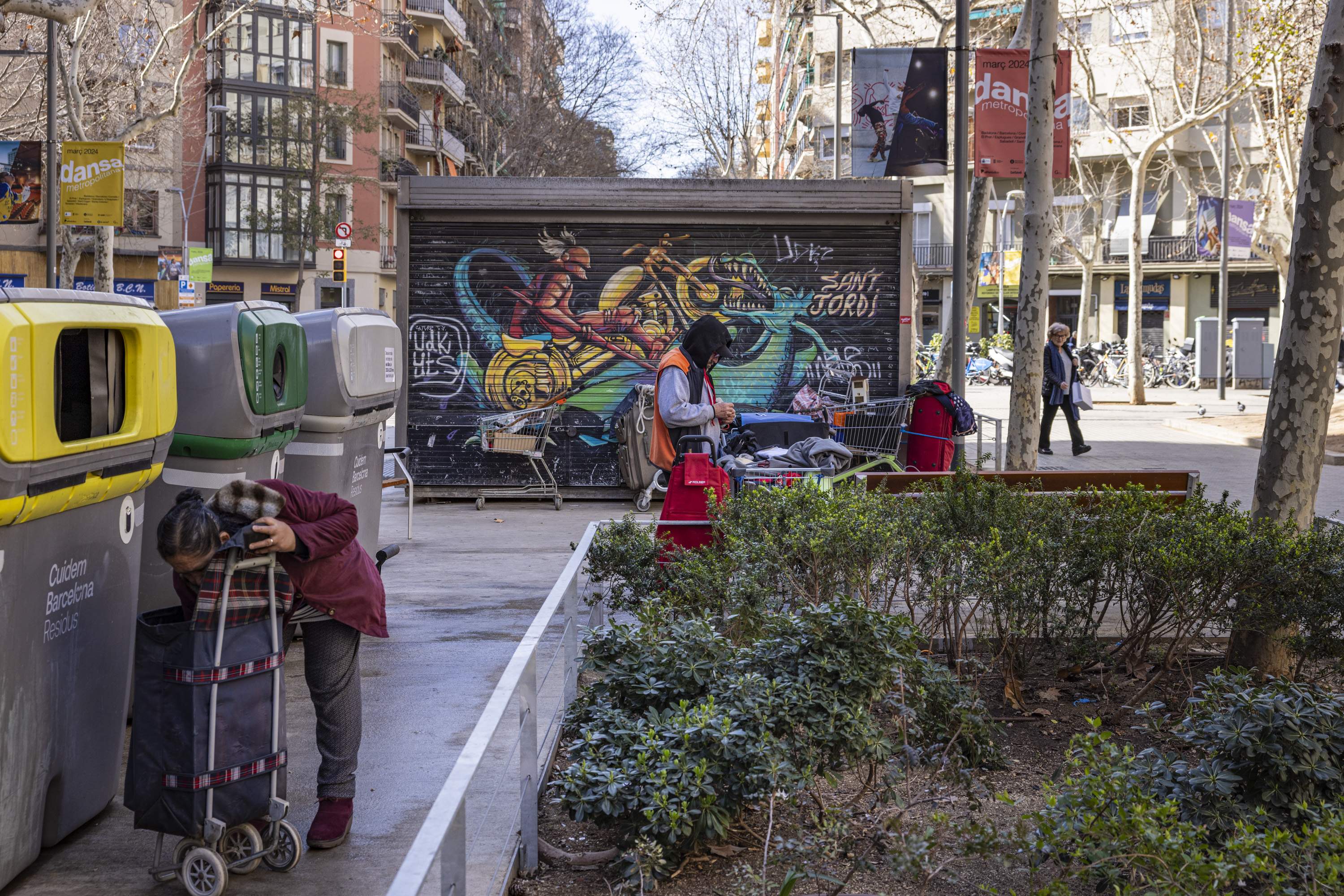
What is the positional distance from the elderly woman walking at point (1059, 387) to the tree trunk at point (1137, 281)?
12626mm

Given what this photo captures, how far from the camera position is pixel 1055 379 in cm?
1870

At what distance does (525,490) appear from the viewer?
1386cm

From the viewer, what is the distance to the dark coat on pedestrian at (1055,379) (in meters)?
18.6

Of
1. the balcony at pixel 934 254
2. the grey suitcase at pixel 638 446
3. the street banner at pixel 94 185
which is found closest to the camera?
the grey suitcase at pixel 638 446

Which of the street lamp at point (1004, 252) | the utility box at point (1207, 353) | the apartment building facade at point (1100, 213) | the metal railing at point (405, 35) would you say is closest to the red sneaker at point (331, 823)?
the utility box at point (1207, 353)

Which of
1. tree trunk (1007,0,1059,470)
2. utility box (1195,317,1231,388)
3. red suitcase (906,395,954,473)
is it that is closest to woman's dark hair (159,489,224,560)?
red suitcase (906,395,954,473)

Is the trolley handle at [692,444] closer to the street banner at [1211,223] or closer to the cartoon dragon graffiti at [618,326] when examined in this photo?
the cartoon dragon graffiti at [618,326]

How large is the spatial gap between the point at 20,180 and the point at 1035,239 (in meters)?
20.6

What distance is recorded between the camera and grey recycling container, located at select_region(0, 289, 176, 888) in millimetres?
3828

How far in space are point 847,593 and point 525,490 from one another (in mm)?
8702

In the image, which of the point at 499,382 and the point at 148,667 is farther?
the point at 499,382

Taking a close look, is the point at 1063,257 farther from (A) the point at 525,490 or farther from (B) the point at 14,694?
(B) the point at 14,694

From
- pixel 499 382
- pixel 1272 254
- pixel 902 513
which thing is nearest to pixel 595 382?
pixel 499 382

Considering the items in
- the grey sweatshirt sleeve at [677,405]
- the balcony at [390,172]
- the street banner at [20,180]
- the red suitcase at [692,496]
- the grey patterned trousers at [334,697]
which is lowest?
the grey patterned trousers at [334,697]
